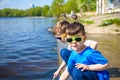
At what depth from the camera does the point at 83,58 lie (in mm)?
4098

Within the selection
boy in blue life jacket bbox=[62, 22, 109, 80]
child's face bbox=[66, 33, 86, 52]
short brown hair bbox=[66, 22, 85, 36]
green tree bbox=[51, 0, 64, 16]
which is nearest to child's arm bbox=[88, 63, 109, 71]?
boy in blue life jacket bbox=[62, 22, 109, 80]

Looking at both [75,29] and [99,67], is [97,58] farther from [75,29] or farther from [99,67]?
[75,29]

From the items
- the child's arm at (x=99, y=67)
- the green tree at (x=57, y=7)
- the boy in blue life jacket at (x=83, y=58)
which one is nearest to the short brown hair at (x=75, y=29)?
the boy in blue life jacket at (x=83, y=58)

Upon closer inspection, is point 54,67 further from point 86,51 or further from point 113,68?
point 86,51

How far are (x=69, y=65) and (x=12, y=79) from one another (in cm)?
627

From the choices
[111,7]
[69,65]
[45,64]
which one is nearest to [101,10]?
[111,7]

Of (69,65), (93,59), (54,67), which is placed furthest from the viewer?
(54,67)

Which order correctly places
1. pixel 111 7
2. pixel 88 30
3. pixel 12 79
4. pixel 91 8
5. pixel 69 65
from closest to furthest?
pixel 69 65 → pixel 12 79 → pixel 88 30 → pixel 111 7 → pixel 91 8

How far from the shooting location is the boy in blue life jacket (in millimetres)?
3966

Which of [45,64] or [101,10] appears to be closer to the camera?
[45,64]

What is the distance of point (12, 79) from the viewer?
1032 cm

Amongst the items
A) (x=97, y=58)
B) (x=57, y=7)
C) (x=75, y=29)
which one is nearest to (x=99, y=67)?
(x=97, y=58)

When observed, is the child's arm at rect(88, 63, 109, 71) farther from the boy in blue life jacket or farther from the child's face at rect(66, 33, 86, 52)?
the child's face at rect(66, 33, 86, 52)

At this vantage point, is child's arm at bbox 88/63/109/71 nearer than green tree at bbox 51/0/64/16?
Yes
